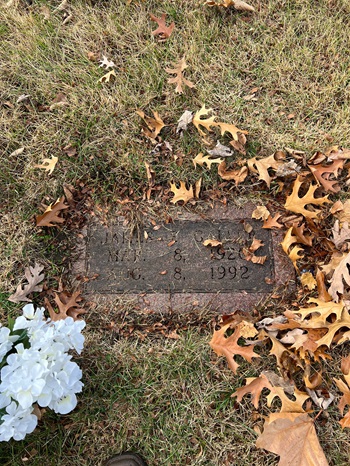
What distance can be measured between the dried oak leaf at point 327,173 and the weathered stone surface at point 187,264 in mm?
431

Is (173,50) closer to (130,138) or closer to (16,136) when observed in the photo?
(130,138)

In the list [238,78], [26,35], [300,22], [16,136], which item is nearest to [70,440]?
[16,136]

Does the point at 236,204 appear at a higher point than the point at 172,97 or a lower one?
lower

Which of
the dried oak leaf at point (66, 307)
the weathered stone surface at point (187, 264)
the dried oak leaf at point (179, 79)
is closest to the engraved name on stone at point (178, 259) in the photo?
the weathered stone surface at point (187, 264)

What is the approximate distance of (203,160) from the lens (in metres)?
2.70

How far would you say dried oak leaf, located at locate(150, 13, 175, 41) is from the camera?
307 cm

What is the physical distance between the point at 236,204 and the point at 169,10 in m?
1.57

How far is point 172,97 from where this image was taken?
2906 mm

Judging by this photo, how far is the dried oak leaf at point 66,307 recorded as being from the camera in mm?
2443

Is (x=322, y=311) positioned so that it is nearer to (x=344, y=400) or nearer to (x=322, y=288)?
(x=322, y=288)

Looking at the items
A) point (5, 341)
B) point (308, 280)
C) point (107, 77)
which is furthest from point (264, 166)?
point (5, 341)

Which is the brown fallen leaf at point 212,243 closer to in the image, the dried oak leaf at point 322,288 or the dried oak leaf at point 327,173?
the dried oak leaf at point 322,288

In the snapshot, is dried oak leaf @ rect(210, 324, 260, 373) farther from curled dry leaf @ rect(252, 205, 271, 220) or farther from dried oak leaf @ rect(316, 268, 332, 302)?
curled dry leaf @ rect(252, 205, 271, 220)

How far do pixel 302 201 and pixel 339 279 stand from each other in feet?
1.64
